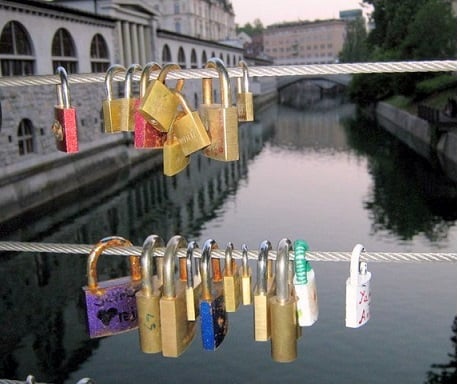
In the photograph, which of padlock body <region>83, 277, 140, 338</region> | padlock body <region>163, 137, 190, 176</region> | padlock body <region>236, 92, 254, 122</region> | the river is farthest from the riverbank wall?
padlock body <region>83, 277, 140, 338</region>

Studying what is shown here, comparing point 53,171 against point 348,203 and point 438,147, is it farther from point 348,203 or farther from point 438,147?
point 438,147

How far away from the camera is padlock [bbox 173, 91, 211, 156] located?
2.46 metres

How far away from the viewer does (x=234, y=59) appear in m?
79.3

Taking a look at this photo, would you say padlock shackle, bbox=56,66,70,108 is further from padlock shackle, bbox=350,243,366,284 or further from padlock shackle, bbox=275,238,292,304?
padlock shackle, bbox=350,243,366,284

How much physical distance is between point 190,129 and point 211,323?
79cm

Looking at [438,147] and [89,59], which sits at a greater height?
[89,59]

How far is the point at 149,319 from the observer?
2.35m

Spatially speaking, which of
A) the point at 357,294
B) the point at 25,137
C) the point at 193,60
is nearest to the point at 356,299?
the point at 357,294

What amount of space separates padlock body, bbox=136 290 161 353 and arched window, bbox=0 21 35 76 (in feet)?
77.2

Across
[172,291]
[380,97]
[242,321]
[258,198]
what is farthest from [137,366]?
[380,97]

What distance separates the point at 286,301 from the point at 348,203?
22359mm

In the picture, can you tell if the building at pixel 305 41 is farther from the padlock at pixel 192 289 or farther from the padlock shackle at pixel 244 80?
the padlock at pixel 192 289

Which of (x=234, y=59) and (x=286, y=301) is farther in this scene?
(x=234, y=59)

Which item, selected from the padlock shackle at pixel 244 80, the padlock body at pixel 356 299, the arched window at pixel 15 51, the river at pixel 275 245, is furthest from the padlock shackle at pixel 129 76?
the arched window at pixel 15 51
